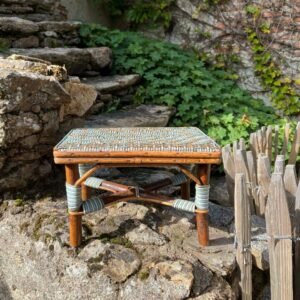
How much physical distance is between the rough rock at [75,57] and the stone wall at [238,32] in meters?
1.61

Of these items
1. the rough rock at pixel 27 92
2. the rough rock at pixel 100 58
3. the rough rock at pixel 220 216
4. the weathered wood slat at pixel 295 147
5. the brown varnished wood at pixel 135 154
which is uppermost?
the rough rock at pixel 27 92

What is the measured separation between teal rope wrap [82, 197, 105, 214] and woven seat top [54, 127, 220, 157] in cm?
31

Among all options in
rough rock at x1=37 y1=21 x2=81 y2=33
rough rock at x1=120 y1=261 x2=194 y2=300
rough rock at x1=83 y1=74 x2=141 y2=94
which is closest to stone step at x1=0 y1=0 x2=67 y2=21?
rough rock at x1=37 y1=21 x2=81 y2=33

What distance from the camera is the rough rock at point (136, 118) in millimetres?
3484

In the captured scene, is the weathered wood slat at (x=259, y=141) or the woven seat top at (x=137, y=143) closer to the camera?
the woven seat top at (x=137, y=143)

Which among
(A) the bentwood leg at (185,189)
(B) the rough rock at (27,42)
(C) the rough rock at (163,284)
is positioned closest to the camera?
(C) the rough rock at (163,284)

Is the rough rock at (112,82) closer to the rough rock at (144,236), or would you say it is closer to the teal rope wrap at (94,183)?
the teal rope wrap at (94,183)

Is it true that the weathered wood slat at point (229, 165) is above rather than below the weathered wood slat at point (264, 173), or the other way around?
below

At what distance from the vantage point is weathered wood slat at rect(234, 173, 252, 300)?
1829 mm

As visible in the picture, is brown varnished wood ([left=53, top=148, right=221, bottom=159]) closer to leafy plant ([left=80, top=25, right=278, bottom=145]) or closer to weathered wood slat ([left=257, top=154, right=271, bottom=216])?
weathered wood slat ([left=257, top=154, right=271, bottom=216])

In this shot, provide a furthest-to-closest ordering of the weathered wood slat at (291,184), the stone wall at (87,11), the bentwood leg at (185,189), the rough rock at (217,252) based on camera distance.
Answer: the stone wall at (87,11)
the bentwood leg at (185,189)
the weathered wood slat at (291,184)
the rough rock at (217,252)

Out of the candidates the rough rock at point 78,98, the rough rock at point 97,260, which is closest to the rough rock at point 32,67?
the rough rock at point 78,98

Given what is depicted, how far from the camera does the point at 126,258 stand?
1.91m

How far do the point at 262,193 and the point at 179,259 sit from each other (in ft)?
2.72
